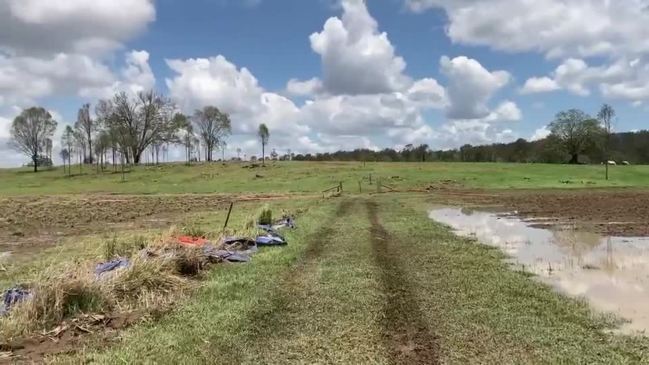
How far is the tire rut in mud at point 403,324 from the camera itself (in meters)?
7.84

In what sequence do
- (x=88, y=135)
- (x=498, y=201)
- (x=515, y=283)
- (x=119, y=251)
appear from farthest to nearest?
(x=88, y=135) → (x=498, y=201) → (x=119, y=251) → (x=515, y=283)

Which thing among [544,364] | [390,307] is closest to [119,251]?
[390,307]

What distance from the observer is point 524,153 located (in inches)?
5172

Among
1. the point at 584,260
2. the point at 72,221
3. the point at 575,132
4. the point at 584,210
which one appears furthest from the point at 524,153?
the point at 584,260

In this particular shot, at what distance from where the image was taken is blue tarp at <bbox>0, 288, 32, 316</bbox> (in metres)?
9.44

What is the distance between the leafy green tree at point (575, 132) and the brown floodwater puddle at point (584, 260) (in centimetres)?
9437

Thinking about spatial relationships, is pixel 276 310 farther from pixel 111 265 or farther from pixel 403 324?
pixel 111 265

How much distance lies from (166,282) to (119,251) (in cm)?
371

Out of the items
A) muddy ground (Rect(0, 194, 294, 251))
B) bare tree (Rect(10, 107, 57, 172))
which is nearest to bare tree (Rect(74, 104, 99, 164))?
bare tree (Rect(10, 107, 57, 172))

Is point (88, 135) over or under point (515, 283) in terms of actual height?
over

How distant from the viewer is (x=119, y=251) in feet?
48.9

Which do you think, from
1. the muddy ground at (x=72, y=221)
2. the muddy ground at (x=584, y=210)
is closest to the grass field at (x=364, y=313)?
the muddy ground at (x=72, y=221)

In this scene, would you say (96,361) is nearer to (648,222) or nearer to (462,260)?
(462,260)

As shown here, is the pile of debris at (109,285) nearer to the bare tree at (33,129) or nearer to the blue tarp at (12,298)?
the blue tarp at (12,298)
